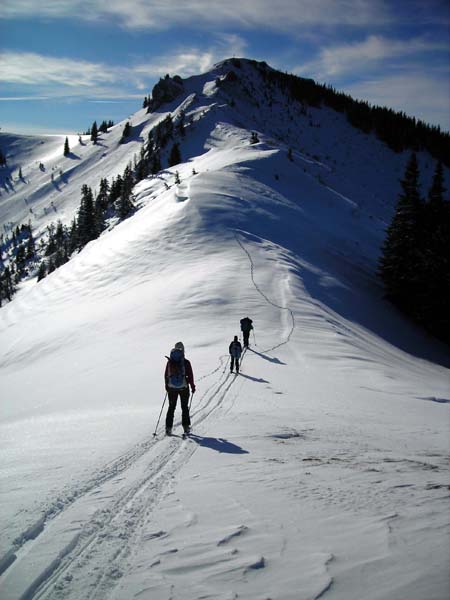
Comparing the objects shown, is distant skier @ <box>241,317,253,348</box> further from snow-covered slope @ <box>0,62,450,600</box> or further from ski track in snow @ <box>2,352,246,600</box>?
ski track in snow @ <box>2,352,246,600</box>

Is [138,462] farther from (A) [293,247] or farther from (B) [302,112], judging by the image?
(B) [302,112]

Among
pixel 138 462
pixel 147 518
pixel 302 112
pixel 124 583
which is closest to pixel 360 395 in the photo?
pixel 138 462

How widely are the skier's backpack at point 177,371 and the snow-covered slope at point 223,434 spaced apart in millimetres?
1089

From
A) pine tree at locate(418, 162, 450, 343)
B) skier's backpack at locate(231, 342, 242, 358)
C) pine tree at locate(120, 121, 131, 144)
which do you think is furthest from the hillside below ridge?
skier's backpack at locate(231, 342, 242, 358)

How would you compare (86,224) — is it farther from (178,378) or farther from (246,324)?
(178,378)

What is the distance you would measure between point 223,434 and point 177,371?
1.78 meters

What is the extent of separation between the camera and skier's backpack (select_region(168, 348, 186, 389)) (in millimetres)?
9711

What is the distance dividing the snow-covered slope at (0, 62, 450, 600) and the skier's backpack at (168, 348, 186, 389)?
1089 mm

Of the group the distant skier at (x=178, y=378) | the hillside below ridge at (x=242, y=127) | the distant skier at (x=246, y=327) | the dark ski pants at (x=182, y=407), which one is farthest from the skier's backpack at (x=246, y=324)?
the hillside below ridge at (x=242, y=127)

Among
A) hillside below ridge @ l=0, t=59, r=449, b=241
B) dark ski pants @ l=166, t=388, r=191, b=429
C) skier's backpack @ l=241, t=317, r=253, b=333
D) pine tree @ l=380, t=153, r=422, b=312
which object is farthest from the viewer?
hillside below ridge @ l=0, t=59, r=449, b=241

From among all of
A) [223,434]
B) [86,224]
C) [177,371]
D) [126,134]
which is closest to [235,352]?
[177,371]

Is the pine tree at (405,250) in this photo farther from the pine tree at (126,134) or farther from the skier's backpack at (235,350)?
the pine tree at (126,134)

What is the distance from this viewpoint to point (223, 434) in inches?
353

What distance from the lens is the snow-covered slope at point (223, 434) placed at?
425 cm
